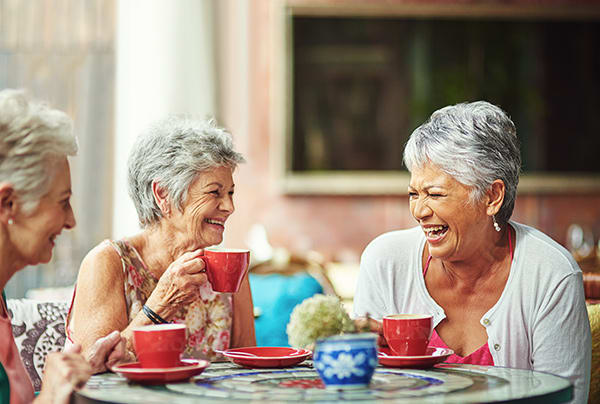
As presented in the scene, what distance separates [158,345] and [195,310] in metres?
0.78

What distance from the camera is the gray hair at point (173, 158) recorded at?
7.60 ft

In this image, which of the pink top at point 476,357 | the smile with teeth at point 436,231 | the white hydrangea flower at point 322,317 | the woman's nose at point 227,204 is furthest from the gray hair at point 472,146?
the white hydrangea flower at point 322,317

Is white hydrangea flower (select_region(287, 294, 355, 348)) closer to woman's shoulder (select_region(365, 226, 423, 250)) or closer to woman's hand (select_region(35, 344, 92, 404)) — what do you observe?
woman's hand (select_region(35, 344, 92, 404))

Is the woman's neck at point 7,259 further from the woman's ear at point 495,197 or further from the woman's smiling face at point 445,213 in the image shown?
the woman's ear at point 495,197

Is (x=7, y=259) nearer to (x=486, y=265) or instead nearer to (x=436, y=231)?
(x=436, y=231)

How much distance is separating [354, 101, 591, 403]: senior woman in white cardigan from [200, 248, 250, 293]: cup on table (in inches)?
21.1

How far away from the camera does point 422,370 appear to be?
1844 mm

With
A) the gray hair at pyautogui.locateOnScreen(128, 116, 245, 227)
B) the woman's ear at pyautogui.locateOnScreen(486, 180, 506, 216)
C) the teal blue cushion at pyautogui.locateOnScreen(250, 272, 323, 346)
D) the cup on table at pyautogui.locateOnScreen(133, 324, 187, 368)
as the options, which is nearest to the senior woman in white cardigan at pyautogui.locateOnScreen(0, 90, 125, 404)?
the cup on table at pyautogui.locateOnScreen(133, 324, 187, 368)

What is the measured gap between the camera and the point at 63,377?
1530 mm

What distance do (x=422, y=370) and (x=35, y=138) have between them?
0.92 metres

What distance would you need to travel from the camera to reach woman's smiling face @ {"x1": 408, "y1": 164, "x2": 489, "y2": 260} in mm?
2281

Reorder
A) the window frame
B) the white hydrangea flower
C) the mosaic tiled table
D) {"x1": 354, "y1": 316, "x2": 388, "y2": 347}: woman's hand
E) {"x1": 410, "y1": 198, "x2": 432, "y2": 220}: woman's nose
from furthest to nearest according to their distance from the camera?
1. the window frame
2. {"x1": 410, "y1": 198, "x2": 432, "y2": 220}: woman's nose
3. {"x1": 354, "y1": 316, "x2": 388, "y2": 347}: woman's hand
4. the white hydrangea flower
5. the mosaic tiled table

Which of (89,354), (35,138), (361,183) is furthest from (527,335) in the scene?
(361,183)

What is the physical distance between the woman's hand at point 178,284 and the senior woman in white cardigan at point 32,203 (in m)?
0.39
